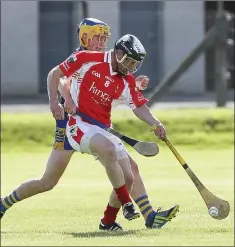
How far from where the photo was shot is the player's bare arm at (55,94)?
30.5 ft

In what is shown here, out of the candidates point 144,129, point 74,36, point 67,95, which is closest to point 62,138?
point 67,95

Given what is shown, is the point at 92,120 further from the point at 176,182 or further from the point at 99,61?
the point at 176,182

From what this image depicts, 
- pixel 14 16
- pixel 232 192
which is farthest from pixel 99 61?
pixel 14 16

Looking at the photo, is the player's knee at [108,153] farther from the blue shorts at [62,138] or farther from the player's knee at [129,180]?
the blue shorts at [62,138]

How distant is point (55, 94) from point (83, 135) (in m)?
0.40

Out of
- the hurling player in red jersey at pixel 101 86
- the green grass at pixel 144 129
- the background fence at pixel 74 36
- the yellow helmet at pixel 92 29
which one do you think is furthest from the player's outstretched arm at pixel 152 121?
the background fence at pixel 74 36

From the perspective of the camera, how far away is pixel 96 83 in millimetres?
9320

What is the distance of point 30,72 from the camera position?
27.3 meters

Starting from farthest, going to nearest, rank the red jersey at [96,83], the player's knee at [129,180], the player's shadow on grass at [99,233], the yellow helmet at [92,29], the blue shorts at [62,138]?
the yellow helmet at [92,29] → the blue shorts at [62,138] → the player's knee at [129,180] → the red jersey at [96,83] → the player's shadow on grass at [99,233]

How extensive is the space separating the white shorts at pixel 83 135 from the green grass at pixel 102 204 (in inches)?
25.2

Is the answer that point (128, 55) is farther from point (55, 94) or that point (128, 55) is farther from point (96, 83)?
point (55, 94)

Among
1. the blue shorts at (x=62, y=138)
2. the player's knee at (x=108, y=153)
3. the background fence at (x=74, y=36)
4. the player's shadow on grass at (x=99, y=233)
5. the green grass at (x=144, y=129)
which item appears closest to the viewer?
the player's shadow on grass at (x=99, y=233)

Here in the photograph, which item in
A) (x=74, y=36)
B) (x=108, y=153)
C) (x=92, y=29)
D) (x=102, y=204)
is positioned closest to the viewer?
(x=108, y=153)

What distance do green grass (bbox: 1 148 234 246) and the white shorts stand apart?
0.64 meters
